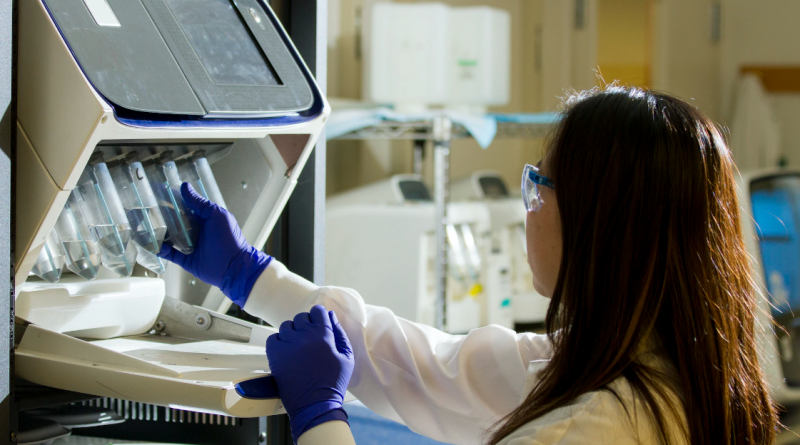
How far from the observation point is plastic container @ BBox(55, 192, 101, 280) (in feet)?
2.62

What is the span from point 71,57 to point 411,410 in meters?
0.58

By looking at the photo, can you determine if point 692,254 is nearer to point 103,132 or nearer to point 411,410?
point 411,410

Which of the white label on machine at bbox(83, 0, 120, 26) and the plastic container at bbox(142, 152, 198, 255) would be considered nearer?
the white label on machine at bbox(83, 0, 120, 26)

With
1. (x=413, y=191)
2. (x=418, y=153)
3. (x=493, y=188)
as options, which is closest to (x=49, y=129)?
(x=413, y=191)

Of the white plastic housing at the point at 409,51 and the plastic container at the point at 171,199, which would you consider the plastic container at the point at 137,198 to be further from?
the white plastic housing at the point at 409,51

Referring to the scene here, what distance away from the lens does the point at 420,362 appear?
971 millimetres

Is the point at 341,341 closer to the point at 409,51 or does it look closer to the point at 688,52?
the point at 409,51

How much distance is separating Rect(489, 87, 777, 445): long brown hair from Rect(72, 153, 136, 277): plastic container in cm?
46

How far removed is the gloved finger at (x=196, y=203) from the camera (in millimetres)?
903

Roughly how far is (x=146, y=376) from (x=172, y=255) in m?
0.26

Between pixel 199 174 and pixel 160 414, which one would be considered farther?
pixel 160 414

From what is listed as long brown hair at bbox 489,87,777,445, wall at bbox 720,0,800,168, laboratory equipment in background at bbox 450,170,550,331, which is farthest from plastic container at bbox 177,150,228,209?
wall at bbox 720,0,800,168

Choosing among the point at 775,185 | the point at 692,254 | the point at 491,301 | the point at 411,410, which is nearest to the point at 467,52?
the point at 491,301

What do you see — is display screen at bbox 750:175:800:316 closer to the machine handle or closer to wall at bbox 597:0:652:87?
the machine handle
